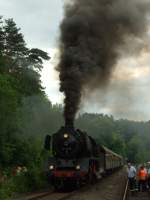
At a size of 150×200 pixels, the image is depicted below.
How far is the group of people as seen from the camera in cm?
2184

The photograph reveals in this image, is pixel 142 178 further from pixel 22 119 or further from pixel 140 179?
pixel 22 119

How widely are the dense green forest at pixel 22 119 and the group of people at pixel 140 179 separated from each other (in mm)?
5038

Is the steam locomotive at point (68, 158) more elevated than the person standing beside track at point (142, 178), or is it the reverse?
the steam locomotive at point (68, 158)

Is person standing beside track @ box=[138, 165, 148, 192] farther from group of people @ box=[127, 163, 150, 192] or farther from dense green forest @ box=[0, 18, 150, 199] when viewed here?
dense green forest @ box=[0, 18, 150, 199]

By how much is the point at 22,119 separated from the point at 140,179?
26.2 meters

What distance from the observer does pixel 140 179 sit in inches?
871

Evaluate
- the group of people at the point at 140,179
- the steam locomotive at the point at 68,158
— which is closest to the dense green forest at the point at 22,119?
the steam locomotive at the point at 68,158

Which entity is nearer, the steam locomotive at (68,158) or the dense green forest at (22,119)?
the steam locomotive at (68,158)

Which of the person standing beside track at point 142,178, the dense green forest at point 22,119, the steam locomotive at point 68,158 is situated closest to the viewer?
the person standing beside track at point 142,178

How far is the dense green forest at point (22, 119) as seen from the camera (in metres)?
25.0

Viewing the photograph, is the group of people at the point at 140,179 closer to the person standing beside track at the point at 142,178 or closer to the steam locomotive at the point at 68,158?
the person standing beside track at the point at 142,178

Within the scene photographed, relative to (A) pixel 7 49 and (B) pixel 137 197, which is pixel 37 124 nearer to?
(A) pixel 7 49

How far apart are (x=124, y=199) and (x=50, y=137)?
5725 mm

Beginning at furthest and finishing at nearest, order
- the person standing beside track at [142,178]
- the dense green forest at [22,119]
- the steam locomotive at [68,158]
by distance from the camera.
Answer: the dense green forest at [22,119], the steam locomotive at [68,158], the person standing beside track at [142,178]
